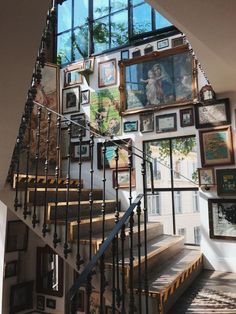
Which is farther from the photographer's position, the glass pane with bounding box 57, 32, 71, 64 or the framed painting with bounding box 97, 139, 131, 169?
the glass pane with bounding box 57, 32, 71, 64

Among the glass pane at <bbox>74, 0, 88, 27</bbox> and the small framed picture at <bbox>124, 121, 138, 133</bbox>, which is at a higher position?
the glass pane at <bbox>74, 0, 88, 27</bbox>

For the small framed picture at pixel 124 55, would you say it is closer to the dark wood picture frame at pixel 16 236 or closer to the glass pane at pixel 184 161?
the glass pane at pixel 184 161

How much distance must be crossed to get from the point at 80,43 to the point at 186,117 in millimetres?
2676

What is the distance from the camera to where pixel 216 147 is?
12.3 feet

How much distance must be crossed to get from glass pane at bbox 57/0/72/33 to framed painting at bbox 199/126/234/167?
359cm

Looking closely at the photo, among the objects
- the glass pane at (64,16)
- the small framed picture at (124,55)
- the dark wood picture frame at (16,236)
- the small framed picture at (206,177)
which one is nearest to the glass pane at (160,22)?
the small framed picture at (124,55)

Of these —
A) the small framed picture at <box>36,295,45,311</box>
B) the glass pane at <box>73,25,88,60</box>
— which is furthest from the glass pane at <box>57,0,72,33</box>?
the small framed picture at <box>36,295,45,311</box>

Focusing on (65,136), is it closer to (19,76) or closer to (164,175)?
(164,175)

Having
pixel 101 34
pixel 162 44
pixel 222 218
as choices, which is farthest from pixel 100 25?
pixel 222 218

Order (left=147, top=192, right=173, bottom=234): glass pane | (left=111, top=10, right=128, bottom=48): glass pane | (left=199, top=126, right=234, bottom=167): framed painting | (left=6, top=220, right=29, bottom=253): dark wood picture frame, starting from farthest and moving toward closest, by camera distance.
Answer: (left=111, top=10, right=128, bottom=48): glass pane < (left=6, top=220, right=29, bottom=253): dark wood picture frame < (left=147, top=192, right=173, bottom=234): glass pane < (left=199, top=126, right=234, bottom=167): framed painting

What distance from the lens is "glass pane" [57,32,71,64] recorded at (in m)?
5.60

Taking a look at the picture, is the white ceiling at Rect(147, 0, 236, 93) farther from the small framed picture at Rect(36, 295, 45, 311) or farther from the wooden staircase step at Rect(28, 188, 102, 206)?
the small framed picture at Rect(36, 295, 45, 311)

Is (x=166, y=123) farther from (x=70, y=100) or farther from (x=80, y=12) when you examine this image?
(x=80, y=12)

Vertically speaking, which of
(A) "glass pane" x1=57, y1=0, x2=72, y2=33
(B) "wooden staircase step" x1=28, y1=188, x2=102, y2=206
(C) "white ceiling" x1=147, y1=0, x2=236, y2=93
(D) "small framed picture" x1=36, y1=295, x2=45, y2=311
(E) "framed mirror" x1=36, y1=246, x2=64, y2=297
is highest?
(A) "glass pane" x1=57, y1=0, x2=72, y2=33
